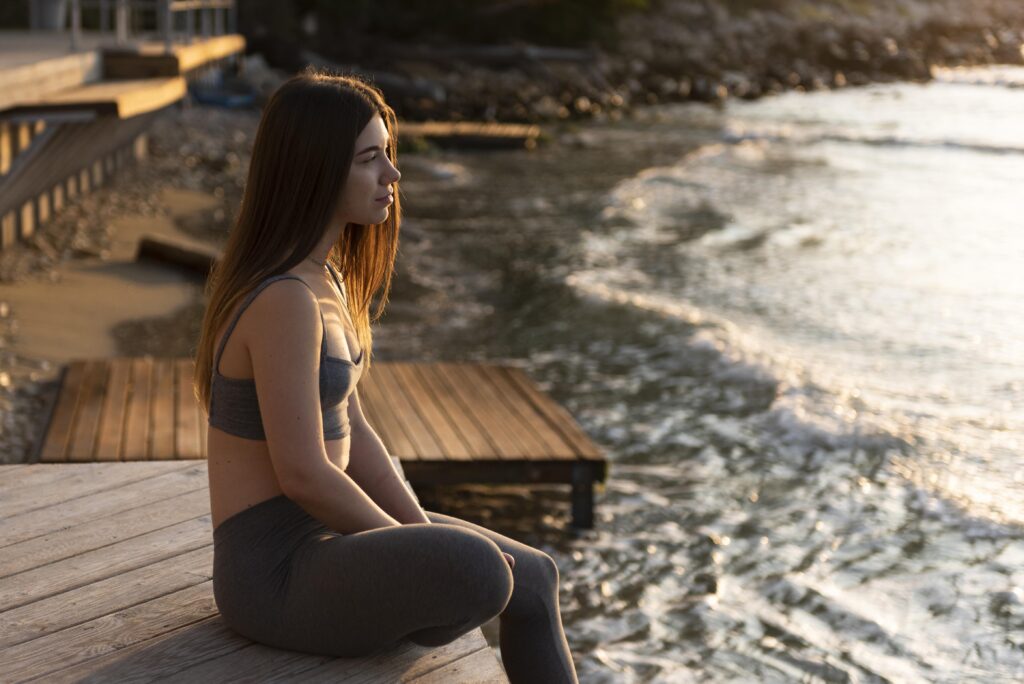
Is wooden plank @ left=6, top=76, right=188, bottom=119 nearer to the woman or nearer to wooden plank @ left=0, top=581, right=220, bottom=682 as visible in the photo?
wooden plank @ left=0, top=581, right=220, bottom=682

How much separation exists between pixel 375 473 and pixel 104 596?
81 cm

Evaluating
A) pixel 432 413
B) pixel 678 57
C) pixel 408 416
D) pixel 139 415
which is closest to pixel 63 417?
pixel 139 415

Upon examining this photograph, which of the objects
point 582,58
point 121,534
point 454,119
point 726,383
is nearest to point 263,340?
point 121,534

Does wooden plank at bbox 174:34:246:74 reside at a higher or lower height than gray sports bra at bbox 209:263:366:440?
lower

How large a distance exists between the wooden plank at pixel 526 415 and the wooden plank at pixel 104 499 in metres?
2.32

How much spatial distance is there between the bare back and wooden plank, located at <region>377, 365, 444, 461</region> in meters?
3.03

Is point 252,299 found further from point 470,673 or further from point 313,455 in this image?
point 470,673

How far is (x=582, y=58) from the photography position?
39.5m

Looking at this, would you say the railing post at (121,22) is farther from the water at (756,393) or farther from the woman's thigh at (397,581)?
the woman's thigh at (397,581)

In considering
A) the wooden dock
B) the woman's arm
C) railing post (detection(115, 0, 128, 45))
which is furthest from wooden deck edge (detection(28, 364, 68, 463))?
railing post (detection(115, 0, 128, 45))

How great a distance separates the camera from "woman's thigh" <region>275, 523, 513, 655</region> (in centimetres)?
280

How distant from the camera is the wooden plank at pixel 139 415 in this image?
19.2 ft

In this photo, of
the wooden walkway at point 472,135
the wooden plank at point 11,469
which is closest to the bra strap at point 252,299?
the wooden plank at point 11,469

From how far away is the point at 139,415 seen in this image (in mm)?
6395
